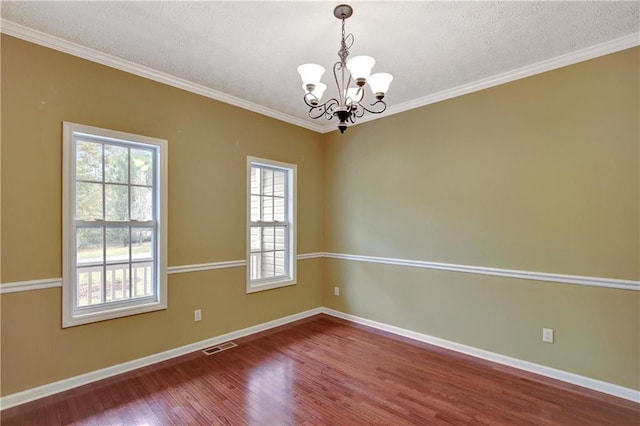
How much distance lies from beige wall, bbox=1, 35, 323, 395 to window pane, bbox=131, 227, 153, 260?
19 centimetres

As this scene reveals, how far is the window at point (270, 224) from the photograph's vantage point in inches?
153

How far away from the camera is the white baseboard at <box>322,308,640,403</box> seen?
2432mm

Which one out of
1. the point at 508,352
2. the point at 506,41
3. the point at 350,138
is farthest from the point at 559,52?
the point at 508,352

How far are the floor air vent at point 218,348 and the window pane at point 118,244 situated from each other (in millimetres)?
1230

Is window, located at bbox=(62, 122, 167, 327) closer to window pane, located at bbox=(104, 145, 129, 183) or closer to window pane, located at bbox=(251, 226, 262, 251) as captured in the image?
window pane, located at bbox=(104, 145, 129, 183)

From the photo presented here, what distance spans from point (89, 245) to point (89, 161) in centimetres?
72

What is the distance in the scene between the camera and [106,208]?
2.76 m

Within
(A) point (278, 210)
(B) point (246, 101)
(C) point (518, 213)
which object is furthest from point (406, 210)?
(B) point (246, 101)

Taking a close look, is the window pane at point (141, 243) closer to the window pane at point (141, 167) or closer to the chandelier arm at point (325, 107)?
the window pane at point (141, 167)

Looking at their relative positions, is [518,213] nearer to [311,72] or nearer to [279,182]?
[311,72]

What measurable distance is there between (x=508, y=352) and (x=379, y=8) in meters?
3.16

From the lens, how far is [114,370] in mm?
2715

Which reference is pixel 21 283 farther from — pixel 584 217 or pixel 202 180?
pixel 584 217

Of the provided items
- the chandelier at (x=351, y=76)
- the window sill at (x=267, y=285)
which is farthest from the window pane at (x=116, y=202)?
the chandelier at (x=351, y=76)
